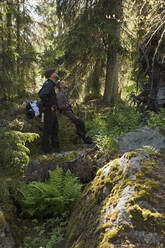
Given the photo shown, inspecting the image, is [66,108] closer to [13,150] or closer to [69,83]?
[13,150]

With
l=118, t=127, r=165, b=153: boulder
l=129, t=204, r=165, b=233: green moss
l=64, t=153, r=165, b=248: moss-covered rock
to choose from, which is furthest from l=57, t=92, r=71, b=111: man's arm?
l=129, t=204, r=165, b=233: green moss

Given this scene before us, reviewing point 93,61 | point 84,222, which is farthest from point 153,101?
point 84,222

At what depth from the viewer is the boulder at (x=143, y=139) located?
5.71m

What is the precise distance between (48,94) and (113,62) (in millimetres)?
6472

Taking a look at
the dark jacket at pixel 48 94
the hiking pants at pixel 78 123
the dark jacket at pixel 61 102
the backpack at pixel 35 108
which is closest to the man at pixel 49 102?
the dark jacket at pixel 48 94

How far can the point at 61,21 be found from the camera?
12.8 m

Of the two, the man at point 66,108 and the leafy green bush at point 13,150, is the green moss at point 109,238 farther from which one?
the man at point 66,108

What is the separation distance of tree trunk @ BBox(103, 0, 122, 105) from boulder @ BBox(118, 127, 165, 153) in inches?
251

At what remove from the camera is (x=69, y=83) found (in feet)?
40.8

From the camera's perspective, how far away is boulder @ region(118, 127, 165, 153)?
571 centimetres

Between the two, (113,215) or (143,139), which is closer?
(113,215)

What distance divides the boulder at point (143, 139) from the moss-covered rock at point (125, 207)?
8.76 ft

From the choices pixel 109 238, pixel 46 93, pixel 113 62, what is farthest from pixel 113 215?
pixel 113 62

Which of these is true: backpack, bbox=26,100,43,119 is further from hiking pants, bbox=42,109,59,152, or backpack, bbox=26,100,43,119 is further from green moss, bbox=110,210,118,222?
green moss, bbox=110,210,118,222
